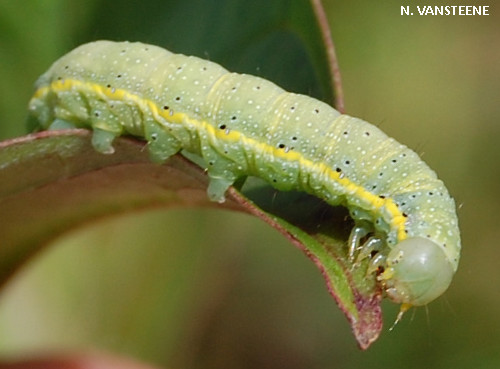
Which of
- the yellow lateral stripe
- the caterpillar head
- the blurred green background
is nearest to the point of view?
the caterpillar head

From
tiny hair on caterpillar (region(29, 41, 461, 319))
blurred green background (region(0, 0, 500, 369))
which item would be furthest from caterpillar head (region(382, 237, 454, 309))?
blurred green background (region(0, 0, 500, 369))

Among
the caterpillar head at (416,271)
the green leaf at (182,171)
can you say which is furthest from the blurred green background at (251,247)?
the caterpillar head at (416,271)

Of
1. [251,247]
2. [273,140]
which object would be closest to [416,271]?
[273,140]

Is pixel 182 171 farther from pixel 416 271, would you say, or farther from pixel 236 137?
pixel 416 271

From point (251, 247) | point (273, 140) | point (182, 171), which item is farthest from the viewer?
point (251, 247)

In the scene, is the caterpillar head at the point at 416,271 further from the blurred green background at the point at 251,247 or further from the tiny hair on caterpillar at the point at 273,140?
the blurred green background at the point at 251,247

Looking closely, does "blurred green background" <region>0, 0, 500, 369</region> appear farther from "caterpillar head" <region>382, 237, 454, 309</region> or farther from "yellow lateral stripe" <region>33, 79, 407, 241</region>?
"caterpillar head" <region>382, 237, 454, 309</region>

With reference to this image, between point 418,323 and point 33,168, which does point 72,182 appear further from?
point 418,323
